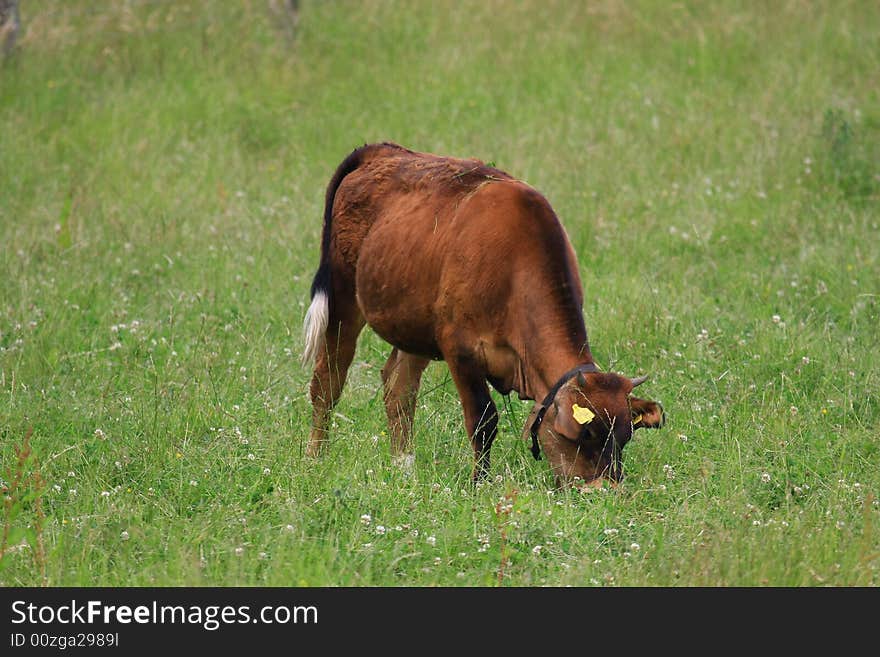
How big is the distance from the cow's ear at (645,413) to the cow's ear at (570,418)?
1.02ft

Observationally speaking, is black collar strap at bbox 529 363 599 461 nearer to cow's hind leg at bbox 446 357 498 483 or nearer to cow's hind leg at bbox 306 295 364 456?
cow's hind leg at bbox 446 357 498 483

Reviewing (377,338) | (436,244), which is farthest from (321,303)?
(377,338)

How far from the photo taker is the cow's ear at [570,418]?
5703mm

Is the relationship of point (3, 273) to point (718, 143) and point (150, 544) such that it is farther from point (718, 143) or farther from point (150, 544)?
point (718, 143)

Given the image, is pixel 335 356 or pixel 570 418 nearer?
pixel 570 418

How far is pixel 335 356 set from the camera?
741 centimetres

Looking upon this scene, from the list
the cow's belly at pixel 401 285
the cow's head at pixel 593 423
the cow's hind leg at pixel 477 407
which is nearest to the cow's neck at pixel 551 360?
the cow's head at pixel 593 423

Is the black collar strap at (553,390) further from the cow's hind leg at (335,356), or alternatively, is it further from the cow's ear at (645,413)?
the cow's hind leg at (335,356)

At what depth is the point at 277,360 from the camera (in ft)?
26.7

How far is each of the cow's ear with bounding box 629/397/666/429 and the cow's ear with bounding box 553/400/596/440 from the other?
0.31 metres

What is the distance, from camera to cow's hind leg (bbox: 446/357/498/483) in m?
6.42

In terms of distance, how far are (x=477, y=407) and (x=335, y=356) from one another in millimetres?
1298

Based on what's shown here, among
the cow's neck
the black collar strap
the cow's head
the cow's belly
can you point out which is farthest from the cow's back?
the cow's head

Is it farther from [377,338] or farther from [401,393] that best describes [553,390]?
[377,338]
